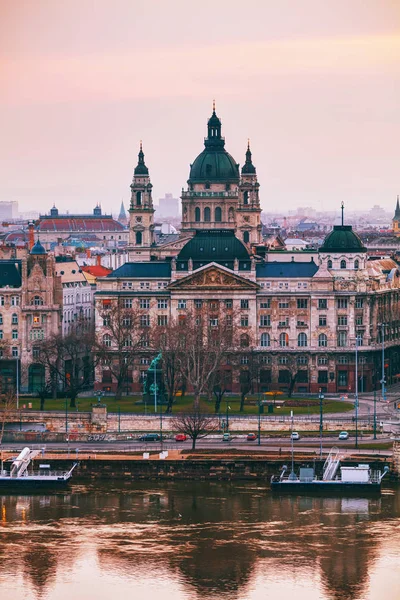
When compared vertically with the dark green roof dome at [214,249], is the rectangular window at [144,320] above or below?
below

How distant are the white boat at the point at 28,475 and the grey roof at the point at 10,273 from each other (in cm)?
4293

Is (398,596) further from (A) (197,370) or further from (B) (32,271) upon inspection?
(B) (32,271)

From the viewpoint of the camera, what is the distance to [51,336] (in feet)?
620

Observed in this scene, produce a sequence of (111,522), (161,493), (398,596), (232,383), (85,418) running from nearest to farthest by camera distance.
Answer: (398,596) → (111,522) → (161,493) → (85,418) → (232,383)

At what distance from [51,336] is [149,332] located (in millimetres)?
7979

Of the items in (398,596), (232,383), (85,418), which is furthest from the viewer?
(232,383)

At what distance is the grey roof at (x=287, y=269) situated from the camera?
189m

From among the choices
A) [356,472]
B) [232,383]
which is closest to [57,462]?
[356,472]

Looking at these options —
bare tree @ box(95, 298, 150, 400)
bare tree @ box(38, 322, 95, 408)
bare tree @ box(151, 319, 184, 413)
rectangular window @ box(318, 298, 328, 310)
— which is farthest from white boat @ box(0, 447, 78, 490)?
rectangular window @ box(318, 298, 328, 310)

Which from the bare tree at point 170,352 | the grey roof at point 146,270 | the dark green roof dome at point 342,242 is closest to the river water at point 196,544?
the bare tree at point 170,352

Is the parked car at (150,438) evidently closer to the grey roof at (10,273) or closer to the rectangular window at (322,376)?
the rectangular window at (322,376)

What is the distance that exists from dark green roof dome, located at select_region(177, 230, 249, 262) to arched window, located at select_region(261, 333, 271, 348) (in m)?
7.22

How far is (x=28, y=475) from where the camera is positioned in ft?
484

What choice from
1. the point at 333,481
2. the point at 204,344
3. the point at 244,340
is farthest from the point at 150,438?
the point at 244,340
